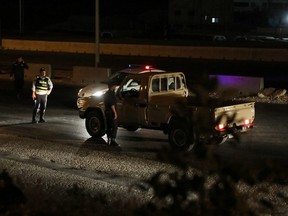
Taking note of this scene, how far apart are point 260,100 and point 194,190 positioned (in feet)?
66.0

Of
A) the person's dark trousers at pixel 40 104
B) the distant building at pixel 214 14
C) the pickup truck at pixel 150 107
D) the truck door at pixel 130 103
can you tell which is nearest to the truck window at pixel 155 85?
the pickup truck at pixel 150 107

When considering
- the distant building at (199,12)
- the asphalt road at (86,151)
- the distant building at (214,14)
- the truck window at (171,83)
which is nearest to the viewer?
the asphalt road at (86,151)

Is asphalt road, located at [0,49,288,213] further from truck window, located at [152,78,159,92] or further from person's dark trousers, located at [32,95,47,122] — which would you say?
truck window, located at [152,78,159,92]

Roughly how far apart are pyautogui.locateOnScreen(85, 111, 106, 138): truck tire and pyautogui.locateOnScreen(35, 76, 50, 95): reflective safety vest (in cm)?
253

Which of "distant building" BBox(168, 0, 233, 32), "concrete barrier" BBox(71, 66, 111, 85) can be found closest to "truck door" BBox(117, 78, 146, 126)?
"concrete barrier" BBox(71, 66, 111, 85)

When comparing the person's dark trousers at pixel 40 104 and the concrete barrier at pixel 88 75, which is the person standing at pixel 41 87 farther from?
the concrete barrier at pixel 88 75

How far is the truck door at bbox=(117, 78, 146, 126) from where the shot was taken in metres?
14.7

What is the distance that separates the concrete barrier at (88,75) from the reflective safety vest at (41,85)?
38.3 ft


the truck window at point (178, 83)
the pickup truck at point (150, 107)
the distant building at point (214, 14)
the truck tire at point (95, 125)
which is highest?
the distant building at point (214, 14)

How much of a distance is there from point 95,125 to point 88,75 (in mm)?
15255

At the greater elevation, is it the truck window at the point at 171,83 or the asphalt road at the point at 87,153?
the truck window at the point at 171,83

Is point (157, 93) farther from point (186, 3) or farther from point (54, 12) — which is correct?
point (54, 12)

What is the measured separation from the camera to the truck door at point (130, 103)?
48.3 ft

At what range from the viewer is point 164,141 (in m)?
15.3
